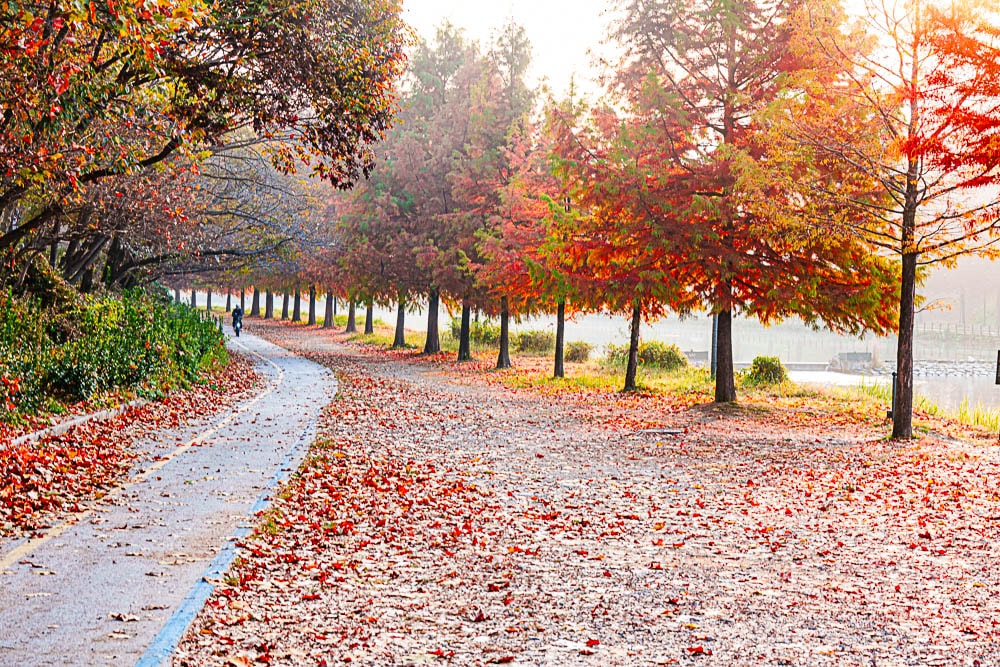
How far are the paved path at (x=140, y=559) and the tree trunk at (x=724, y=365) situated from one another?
10399mm

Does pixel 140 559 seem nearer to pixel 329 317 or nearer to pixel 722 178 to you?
pixel 722 178

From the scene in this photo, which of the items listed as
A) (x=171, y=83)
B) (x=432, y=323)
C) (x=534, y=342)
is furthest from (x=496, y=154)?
(x=171, y=83)

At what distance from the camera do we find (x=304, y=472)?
37.0 feet

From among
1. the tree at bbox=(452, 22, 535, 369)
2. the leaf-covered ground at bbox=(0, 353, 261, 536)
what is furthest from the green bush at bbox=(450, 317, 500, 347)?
the leaf-covered ground at bbox=(0, 353, 261, 536)

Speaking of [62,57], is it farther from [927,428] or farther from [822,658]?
[927,428]

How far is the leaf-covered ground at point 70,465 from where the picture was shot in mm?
8617

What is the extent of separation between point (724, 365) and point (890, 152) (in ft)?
21.4

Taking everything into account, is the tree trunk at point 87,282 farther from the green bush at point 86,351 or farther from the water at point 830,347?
the water at point 830,347

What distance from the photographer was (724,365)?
20.2 meters

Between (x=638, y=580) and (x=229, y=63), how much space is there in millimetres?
8229

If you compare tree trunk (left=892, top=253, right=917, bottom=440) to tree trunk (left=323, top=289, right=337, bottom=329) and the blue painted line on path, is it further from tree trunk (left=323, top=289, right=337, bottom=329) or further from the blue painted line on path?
tree trunk (left=323, top=289, right=337, bottom=329)

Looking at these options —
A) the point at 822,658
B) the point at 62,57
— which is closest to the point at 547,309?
the point at 62,57

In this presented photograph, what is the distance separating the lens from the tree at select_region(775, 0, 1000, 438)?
14.1 meters

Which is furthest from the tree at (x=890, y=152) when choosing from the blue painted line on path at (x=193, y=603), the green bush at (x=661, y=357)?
the green bush at (x=661, y=357)
